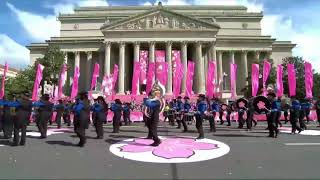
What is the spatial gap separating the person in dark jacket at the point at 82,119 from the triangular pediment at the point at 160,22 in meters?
59.4

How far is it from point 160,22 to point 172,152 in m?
63.9

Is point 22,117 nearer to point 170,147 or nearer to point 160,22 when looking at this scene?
point 170,147

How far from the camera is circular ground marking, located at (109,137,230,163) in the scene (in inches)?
440

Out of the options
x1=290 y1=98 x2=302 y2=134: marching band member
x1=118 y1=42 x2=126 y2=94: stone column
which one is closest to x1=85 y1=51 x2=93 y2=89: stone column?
x1=118 y1=42 x2=126 y2=94: stone column

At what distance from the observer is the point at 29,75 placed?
211 feet

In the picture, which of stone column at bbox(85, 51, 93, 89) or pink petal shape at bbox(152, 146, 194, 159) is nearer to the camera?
pink petal shape at bbox(152, 146, 194, 159)

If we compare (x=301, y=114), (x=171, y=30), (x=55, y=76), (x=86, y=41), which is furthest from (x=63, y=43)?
(x=301, y=114)

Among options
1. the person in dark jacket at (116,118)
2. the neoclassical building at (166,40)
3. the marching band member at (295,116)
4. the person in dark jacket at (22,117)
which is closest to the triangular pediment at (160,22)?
the neoclassical building at (166,40)

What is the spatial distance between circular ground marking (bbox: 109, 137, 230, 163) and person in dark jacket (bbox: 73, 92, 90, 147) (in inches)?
44.0

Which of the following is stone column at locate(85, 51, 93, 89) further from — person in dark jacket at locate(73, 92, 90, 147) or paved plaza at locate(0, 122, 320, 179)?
paved plaza at locate(0, 122, 320, 179)

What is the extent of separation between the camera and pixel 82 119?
1407 centimetres

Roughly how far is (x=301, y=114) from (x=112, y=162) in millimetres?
13445

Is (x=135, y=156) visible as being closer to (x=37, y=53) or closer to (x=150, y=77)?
(x=150, y=77)

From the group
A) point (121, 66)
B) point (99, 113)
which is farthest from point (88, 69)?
point (99, 113)
